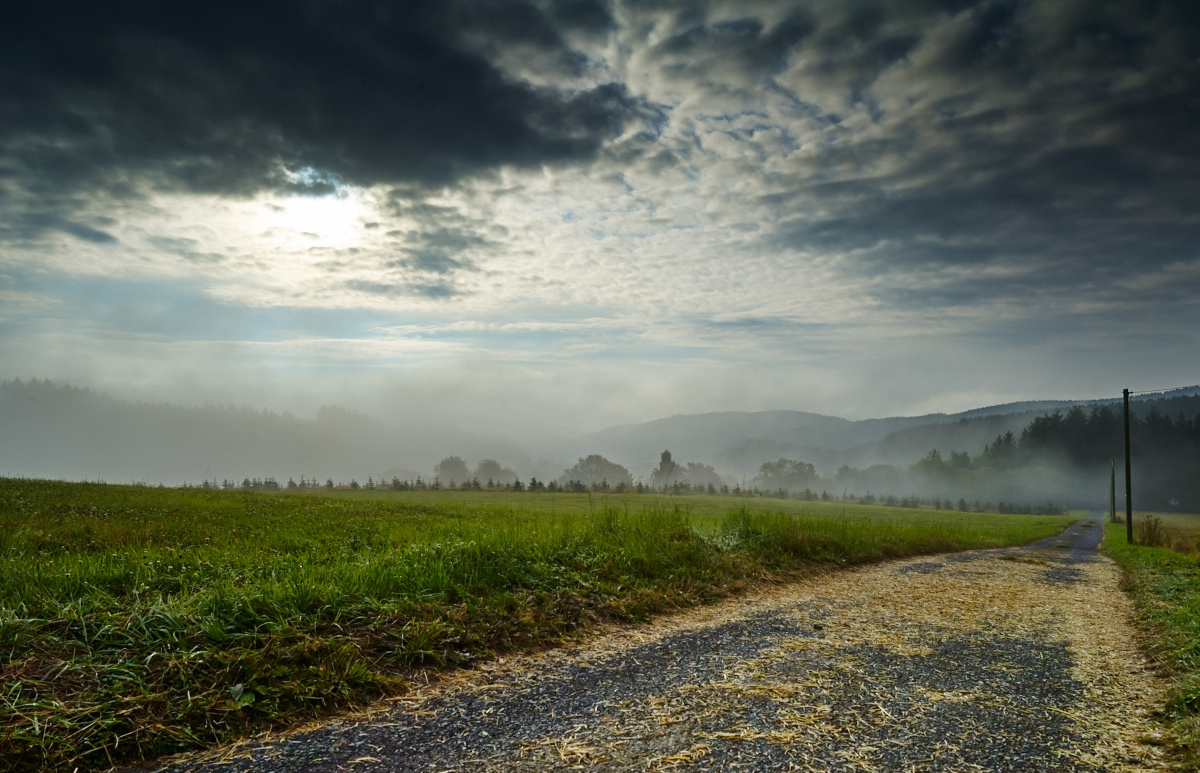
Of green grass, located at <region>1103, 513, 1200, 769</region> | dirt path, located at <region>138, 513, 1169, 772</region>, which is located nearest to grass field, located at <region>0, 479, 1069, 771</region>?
dirt path, located at <region>138, 513, 1169, 772</region>

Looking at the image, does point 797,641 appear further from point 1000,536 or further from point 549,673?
point 1000,536

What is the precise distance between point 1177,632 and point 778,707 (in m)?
5.87

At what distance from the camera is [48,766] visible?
3738 millimetres

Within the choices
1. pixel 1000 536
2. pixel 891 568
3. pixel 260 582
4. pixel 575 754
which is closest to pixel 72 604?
pixel 260 582

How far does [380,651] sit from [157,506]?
1076 centimetres

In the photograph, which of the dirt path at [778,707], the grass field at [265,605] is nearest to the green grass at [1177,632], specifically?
the dirt path at [778,707]

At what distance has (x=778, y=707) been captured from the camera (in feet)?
15.9

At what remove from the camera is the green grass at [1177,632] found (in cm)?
462

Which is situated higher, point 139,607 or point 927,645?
point 139,607

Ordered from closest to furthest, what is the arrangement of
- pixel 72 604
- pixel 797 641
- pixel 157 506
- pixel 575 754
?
pixel 575 754, pixel 72 604, pixel 797 641, pixel 157 506

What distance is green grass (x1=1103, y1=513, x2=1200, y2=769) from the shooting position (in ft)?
15.2

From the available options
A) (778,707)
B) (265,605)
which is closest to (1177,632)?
(778,707)

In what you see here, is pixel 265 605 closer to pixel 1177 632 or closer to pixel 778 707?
pixel 778 707

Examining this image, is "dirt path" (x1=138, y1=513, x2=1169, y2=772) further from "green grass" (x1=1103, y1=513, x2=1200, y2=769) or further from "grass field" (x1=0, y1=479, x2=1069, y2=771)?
"grass field" (x1=0, y1=479, x2=1069, y2=771)
